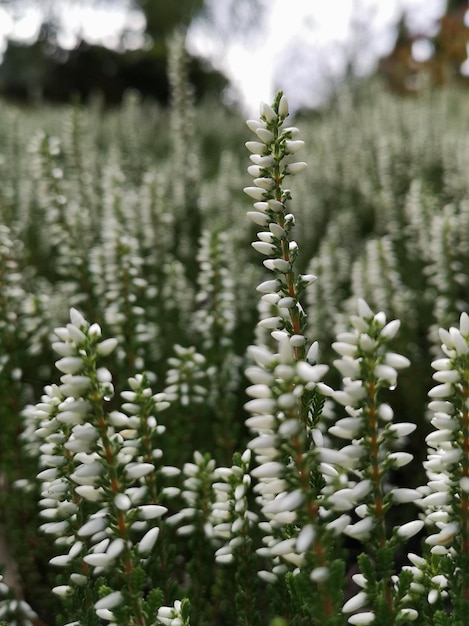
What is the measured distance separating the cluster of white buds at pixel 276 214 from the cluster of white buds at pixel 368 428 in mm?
280

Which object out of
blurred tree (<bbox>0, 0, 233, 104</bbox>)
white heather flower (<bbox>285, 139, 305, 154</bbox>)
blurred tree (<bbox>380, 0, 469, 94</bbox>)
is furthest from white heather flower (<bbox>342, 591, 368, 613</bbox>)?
blurred tree (<bbox>0, 0, 233, 104</bbox>)

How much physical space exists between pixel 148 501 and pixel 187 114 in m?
3.88

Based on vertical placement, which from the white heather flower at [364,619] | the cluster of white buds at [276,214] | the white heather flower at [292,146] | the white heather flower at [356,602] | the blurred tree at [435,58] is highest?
the blurred tree at [435,58]

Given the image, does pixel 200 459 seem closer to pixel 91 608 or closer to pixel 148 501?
pixel 148 501

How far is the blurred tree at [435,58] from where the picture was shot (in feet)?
41.8

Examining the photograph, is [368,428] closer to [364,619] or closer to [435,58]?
[364,619]

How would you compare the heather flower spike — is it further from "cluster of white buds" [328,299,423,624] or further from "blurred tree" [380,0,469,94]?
"blurred tree" [380,0,469,94]

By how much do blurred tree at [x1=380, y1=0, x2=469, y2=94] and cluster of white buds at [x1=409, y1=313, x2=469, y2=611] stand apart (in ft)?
36.5

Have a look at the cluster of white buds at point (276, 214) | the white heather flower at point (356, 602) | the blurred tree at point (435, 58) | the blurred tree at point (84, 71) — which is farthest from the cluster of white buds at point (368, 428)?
the blurred tree at point (84, 71)

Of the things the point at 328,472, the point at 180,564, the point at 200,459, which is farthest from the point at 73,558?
the point at 180,564

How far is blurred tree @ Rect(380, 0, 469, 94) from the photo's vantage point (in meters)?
12.8

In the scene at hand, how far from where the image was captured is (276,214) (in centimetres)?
136

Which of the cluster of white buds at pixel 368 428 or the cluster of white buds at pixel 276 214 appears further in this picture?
the cluster of white buds at pixel 276 214

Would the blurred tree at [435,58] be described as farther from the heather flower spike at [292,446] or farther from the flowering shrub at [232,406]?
the heather flower spike at [292,446]
